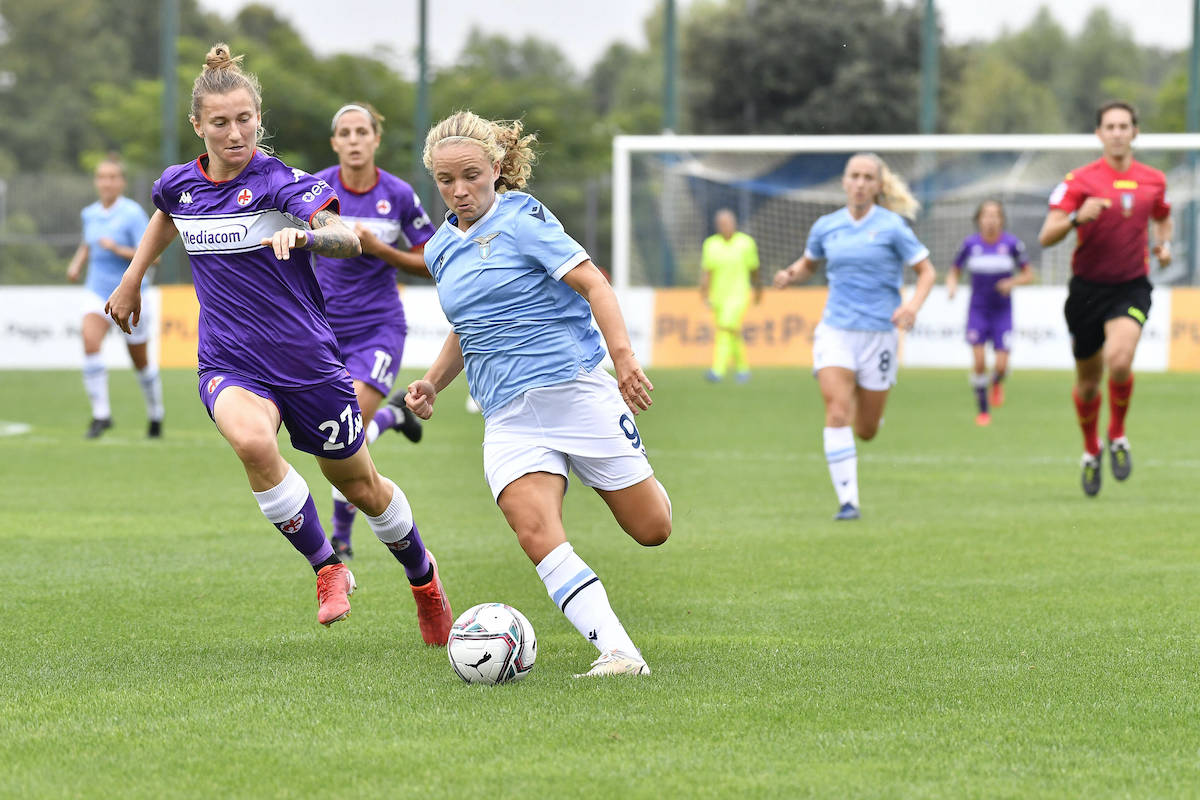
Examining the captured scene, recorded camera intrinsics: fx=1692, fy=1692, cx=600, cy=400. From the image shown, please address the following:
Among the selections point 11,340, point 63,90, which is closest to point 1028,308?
point 11,340

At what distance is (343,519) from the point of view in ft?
27.8

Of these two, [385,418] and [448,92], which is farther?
[448,92]

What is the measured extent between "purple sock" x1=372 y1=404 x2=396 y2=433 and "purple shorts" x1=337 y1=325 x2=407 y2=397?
1.50ft

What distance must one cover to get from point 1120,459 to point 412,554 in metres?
6.44

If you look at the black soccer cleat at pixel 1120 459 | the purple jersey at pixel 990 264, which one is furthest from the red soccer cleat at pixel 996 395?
the black soccer cleat at pixel 1120 459

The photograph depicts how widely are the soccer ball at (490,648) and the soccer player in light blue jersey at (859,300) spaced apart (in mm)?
4827

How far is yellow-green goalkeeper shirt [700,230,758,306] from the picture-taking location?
22.8m

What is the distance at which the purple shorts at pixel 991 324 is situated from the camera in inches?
707

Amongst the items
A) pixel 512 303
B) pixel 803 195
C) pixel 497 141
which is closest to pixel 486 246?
pixel 512 303

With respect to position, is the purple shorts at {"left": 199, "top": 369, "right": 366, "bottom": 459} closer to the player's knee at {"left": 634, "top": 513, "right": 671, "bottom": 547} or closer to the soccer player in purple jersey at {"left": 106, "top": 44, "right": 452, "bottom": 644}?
the soccer player in purple jersey at {"left": 106, "top": 44, "right": 452, "bottom": 644}

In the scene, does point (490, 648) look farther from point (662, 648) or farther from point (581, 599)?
point (662, 648)

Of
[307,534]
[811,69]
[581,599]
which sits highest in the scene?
[811,69]

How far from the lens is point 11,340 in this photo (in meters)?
24.6

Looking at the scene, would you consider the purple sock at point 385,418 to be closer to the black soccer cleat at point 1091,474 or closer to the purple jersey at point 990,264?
the black soccer cleat at point 1091,474
